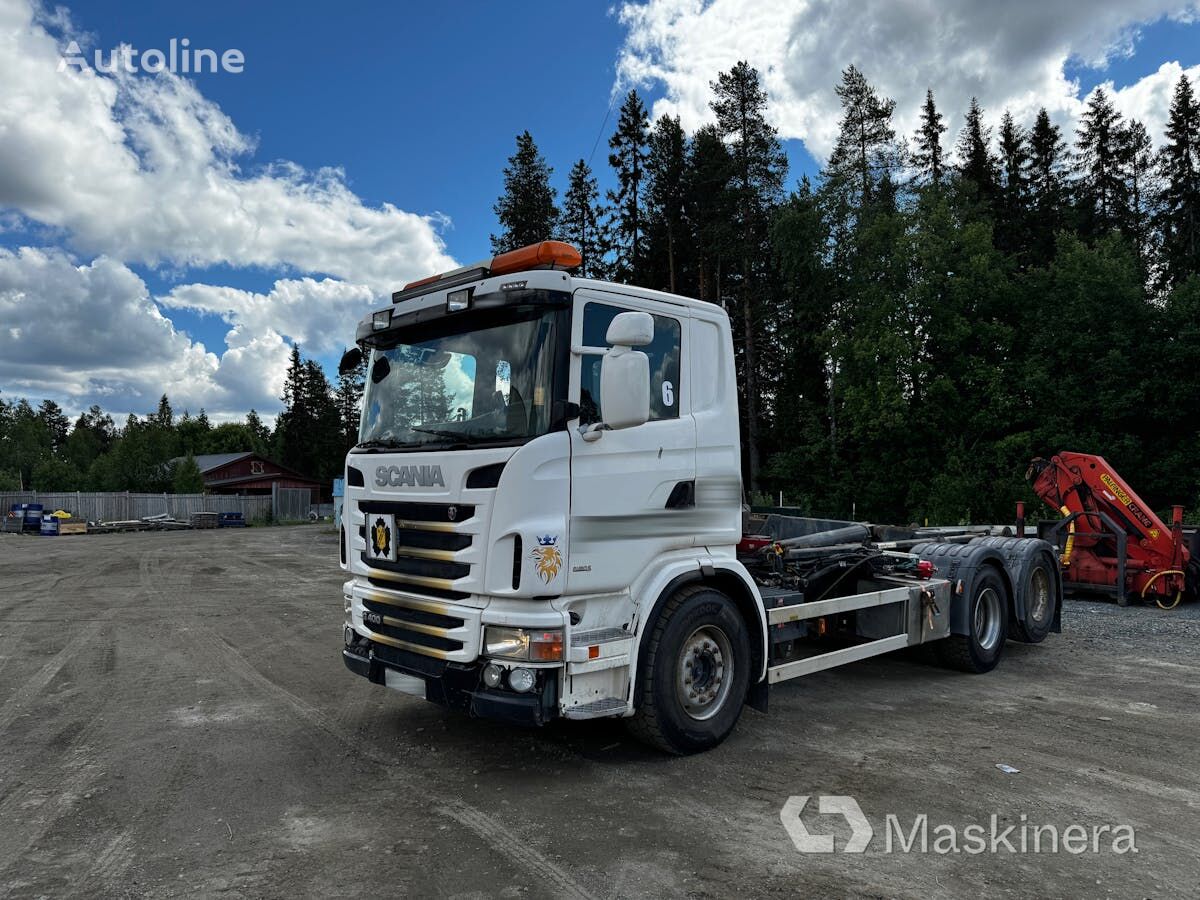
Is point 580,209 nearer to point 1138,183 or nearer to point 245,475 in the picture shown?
point 1138,183

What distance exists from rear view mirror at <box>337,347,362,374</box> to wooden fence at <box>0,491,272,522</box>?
41.9 m

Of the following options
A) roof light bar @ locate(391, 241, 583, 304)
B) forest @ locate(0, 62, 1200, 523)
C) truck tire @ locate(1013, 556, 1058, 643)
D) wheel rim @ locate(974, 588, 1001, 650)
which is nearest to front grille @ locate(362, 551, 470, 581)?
roof light bar @ locate(391, 241, 583, 304)

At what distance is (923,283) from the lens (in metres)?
30.2

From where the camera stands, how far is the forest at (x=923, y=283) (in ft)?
89.2

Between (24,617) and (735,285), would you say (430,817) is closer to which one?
(24,617)

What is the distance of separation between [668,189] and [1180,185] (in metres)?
20.7

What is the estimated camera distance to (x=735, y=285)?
34.2 meters

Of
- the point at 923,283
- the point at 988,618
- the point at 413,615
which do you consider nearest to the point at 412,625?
the point at 413,615

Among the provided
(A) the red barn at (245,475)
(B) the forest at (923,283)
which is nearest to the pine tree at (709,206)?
(B) the forest at (923,283)

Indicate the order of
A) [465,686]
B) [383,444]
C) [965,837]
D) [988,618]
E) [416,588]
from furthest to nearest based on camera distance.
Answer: [988,618], [383,444], [416,588], [465,686], [965,837]

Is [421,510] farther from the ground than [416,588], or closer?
farther from the ground

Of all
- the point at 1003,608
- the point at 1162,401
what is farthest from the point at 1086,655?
the point at 1162,401

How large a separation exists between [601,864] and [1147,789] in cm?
334

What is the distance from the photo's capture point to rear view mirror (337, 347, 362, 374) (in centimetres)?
577
